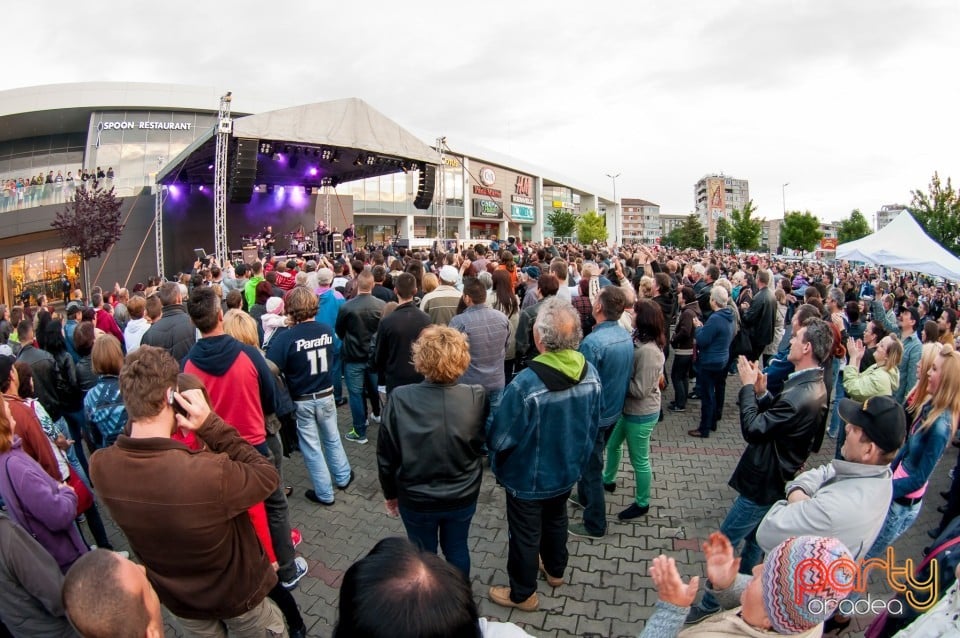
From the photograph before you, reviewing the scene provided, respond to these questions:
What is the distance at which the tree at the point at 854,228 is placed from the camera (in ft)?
229

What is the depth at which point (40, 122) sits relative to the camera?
26641mm

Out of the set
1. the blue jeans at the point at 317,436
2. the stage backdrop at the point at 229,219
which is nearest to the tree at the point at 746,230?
the stage backdrop at the point at 229,219

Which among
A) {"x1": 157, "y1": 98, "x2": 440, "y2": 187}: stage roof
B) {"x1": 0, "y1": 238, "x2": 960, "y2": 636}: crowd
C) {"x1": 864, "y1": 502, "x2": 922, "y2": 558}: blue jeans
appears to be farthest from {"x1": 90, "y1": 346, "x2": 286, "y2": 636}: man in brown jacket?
{"x1": 157, "y1": 98, "x2": 440, "y2": 187}: stage roof

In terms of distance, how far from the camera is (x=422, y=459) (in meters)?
2.70

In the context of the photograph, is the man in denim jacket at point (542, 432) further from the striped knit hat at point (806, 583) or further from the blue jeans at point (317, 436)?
the blue jeans at point (317, 436)

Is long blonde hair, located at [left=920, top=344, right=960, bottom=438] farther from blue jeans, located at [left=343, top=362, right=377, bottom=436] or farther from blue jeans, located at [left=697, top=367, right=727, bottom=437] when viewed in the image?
blue jeans, located at [left=343, top=362, right=377, bottom=436]

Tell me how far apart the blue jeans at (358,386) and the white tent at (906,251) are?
37.9ft

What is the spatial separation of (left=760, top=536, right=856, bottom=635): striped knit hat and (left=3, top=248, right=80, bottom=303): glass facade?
27841mm

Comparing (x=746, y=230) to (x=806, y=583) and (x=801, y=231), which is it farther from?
(x=806, y=583)

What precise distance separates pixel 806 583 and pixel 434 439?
68.7 inches

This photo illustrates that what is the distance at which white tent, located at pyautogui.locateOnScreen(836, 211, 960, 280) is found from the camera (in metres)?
10.4

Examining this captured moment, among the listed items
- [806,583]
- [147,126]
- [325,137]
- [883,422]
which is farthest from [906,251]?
[147,126]

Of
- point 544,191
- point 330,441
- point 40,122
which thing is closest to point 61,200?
point 40,122

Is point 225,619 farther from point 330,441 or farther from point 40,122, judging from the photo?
point 40,122
